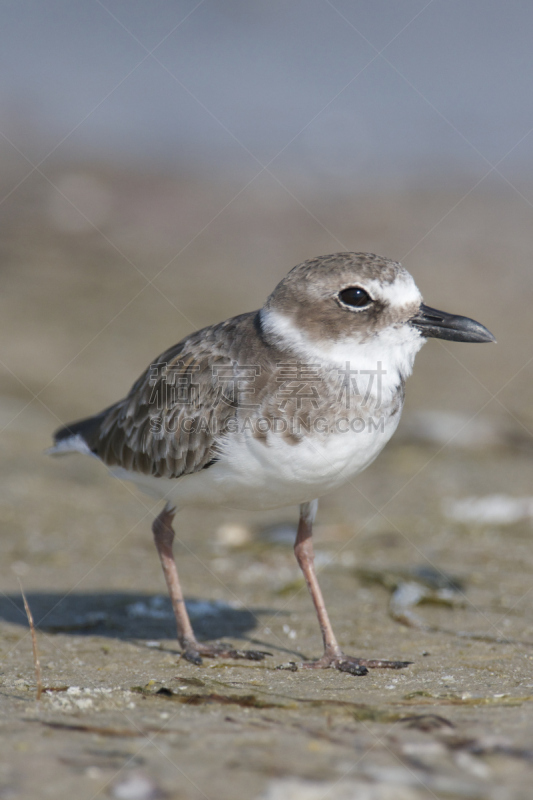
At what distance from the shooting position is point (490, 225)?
17.2 metres

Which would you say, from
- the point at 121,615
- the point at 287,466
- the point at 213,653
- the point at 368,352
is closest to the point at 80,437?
the point at 121,615

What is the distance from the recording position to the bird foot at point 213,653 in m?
4.89

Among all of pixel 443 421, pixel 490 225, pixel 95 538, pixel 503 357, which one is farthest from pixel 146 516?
pixel 490 225

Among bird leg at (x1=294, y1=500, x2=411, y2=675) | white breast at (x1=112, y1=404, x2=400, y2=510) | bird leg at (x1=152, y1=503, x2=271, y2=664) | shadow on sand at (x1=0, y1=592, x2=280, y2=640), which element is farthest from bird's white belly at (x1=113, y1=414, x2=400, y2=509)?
shadow on sand at (x1=0, y1=592, x2=280, y2=640)

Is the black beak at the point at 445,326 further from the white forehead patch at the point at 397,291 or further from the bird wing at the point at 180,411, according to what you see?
the bird wing at the point at 180,411

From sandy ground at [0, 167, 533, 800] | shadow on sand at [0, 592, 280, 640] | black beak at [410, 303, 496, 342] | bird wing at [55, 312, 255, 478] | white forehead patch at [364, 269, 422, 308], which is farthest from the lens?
shadow on sand at [0, 592, 280, 640]

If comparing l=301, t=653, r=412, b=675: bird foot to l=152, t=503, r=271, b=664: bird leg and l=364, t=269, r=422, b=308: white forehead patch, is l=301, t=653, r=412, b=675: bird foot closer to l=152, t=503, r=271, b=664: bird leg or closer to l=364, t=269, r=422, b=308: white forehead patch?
l=152, t=503, r=271, b=664: bird leg

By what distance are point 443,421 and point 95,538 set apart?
14.4ft

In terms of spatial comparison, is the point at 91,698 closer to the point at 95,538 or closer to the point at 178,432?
the point at 178,432

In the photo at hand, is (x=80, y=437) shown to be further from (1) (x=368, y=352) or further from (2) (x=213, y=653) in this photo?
(1) (x=368, y=352)

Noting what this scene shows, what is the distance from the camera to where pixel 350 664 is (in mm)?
4586

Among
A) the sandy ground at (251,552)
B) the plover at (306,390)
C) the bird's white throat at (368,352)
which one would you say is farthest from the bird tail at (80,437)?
the bird's white throat at (368,352)

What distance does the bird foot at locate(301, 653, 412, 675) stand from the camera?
4527mm

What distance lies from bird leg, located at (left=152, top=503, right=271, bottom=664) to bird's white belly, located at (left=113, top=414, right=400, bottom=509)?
35.3 inches
